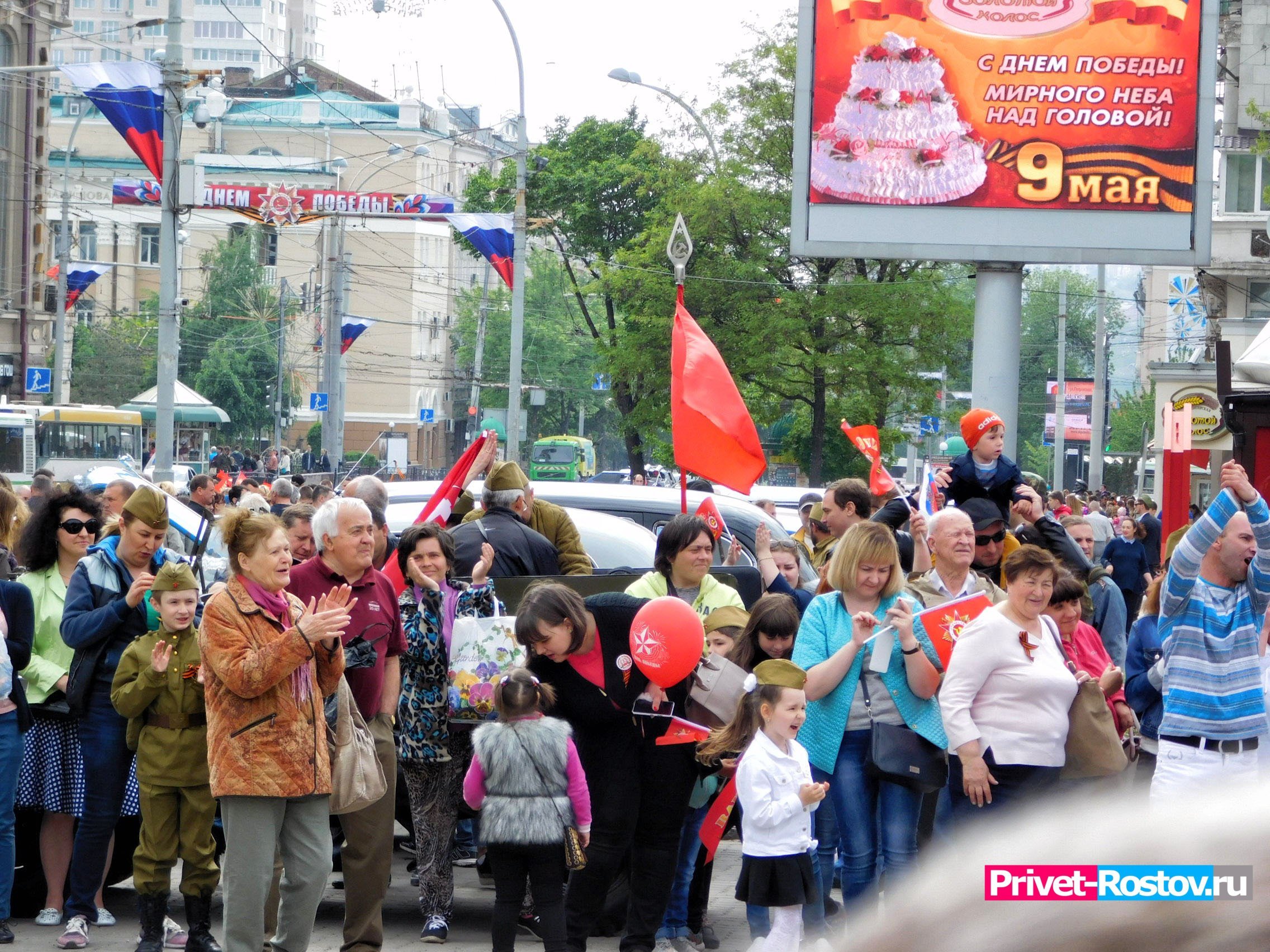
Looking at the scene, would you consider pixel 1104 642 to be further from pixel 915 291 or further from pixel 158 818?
pixel 915 291

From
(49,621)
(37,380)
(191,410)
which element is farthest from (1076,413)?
(49,621)

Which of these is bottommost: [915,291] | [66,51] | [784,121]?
[915,291]

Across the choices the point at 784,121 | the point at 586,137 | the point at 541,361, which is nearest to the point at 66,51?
the point at 541,361

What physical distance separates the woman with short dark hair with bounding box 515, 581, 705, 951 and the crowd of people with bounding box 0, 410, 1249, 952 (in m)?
0.01

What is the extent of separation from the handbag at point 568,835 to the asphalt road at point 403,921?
1.12 metres

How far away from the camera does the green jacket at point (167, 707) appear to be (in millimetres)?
6562

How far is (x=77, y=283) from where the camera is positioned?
149ft

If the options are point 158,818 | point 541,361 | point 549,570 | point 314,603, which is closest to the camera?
point 314,603

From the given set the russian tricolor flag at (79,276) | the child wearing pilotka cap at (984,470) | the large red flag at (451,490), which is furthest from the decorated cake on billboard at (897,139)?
the russian tricolor flag at (79,276)

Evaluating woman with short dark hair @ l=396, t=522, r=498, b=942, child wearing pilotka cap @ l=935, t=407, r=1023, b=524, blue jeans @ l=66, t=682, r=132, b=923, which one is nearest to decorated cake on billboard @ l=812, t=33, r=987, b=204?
child wearing pilotka cap @ l=935, t=407, r=1023, b=524

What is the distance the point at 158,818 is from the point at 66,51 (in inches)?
5131

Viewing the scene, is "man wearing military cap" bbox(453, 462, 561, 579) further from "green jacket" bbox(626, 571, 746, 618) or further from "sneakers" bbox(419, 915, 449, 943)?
"sneakers" bbox(419, 915, 449, 943)

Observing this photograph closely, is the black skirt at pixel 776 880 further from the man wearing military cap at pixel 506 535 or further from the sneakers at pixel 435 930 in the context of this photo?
the man wearing military cap at pixel 506 535

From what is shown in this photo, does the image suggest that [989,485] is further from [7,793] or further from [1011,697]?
[7,793]
